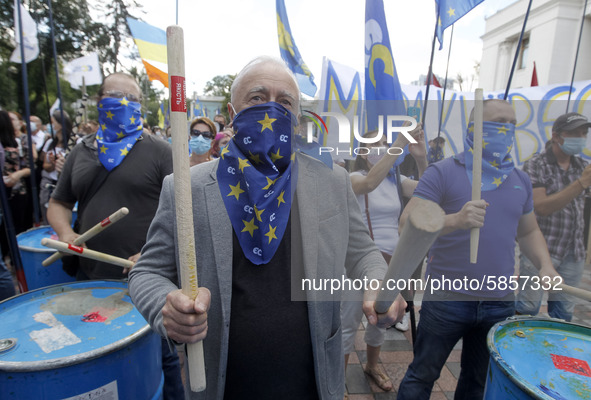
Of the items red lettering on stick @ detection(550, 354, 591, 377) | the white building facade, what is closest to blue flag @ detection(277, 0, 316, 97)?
red lettering on stick @ detection(550, 354, 591, 377)

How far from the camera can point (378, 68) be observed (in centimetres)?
208

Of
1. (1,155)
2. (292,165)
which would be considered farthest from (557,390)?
(1,155)

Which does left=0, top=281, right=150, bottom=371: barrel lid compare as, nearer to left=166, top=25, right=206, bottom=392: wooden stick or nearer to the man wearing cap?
left=166, top=25, right=206, bottom=392: wooden stick

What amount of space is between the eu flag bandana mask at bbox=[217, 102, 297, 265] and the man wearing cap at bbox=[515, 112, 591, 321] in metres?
2.00

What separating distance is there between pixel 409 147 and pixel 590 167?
4.05 feet

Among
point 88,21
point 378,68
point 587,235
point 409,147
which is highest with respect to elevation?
point 88,21

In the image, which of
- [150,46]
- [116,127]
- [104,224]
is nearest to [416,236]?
[104,224]

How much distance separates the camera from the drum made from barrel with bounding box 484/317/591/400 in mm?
1209

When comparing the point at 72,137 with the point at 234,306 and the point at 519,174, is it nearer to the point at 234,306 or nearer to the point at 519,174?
the point at 234,306

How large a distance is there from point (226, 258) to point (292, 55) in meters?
3.67

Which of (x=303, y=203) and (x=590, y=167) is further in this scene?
(x=590, y=167)

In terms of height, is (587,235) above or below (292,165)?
below

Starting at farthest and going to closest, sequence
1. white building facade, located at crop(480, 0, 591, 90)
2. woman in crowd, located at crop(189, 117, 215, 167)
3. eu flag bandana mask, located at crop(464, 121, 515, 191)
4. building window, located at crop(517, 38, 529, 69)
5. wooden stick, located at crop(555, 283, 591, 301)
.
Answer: building window, located at crop(517, 38, 529, 69)
white building facade, located at crop(480, 0, 591, 90)
woman in crowd, located at crop(189, 117, 215, 167)
eu flag bandana mask, located at crop(464, 121, 515, 191)
wooden stick, located at crop(555, 283, 591, 301)

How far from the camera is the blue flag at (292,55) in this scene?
4207 millimetres
